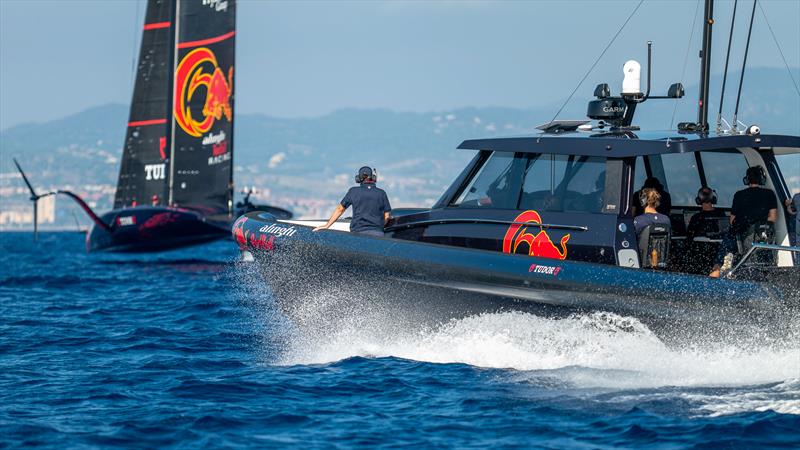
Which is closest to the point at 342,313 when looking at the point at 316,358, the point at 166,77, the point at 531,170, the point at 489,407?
the point at 316,358

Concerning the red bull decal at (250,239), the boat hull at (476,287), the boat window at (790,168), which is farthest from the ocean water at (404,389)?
the boat window at (790,168)

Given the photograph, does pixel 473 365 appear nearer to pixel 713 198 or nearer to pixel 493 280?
pixel 493 280

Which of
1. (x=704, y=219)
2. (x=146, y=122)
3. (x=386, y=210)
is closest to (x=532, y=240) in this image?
(x=704, y=219)

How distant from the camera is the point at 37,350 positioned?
11.7 m

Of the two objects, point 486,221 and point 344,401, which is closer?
point 344,401

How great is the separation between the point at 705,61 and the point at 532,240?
3.04 m

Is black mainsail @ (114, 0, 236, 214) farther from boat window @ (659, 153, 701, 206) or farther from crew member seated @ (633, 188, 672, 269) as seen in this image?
crew member seated @ (633, 188, 672, 269)

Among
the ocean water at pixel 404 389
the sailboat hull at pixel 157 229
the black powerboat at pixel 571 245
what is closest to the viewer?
the ocean water at pixel 404 389

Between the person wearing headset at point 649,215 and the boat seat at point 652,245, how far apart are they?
0.03 m

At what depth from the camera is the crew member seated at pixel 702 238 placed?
10.5m

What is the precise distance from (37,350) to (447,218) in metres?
4.12

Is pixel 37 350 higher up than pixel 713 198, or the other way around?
pixel 713 198

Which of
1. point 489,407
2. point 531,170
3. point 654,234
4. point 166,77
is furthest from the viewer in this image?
point 166,77

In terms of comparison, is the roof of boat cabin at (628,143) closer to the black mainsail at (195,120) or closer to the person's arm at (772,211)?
the person's arm at (772,211)
